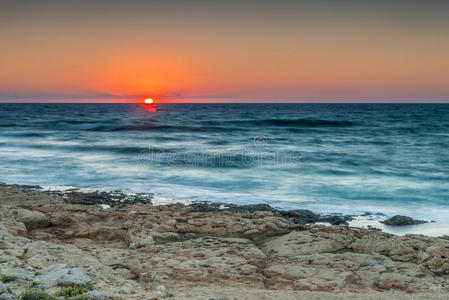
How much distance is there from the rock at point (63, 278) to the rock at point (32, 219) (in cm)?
295

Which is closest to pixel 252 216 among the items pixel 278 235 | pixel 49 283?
pixel 278 235

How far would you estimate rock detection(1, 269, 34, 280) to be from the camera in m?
4.26

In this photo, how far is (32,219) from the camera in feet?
23.7

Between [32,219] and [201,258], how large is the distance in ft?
12.0

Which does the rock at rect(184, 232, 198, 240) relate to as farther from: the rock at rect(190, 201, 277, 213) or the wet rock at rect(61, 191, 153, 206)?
the wet rock at rect(61, 191, 153, 206)

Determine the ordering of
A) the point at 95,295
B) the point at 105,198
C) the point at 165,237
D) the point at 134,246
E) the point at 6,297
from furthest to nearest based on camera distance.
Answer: the point at 105,198
the point at 165,237
the point at 134,246
the point at 95,295
the point at 6,297

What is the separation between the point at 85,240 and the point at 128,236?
2.44 ft

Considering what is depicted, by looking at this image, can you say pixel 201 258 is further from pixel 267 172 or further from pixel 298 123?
pixel 298 123

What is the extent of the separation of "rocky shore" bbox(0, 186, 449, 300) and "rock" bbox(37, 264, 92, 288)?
1 cm

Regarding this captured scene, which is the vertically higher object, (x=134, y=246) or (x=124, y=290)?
(x=124, y=290)

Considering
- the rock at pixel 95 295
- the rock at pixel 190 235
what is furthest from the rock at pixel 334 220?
the rock at pixel 95 295

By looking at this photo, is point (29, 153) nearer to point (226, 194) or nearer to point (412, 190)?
point (226, 194)

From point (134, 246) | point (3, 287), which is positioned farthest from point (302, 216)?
point (3, 287)

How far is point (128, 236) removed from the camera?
260 inches
